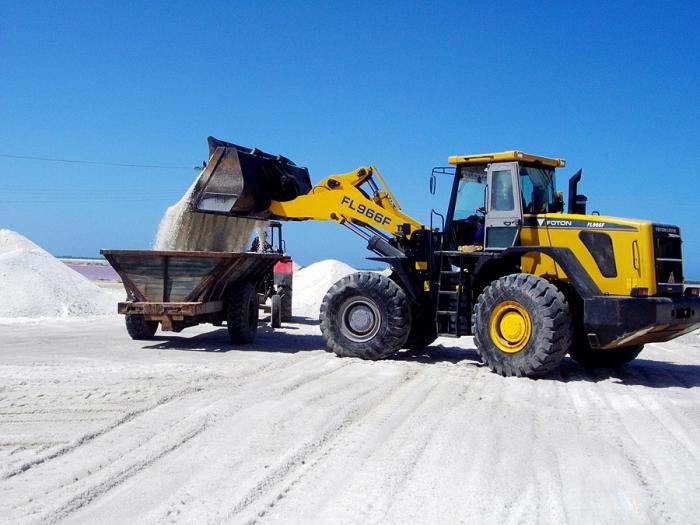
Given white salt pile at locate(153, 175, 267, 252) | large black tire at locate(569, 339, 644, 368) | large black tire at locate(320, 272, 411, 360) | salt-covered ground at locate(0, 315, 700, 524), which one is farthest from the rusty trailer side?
large black tire at locate(569, 339, 644, 368)

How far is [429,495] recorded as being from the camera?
443 centimetres

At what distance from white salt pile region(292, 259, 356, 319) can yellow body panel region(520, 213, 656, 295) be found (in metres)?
11.1

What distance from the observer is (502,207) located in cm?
923

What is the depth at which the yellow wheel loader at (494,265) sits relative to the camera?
8266 millimetres

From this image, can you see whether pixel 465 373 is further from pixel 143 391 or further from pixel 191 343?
pixel 191 343

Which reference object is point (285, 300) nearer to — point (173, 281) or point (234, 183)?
point (173, 281)

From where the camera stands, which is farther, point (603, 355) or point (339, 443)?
point (603, 355)

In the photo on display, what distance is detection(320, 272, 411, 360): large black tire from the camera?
32.0 ft

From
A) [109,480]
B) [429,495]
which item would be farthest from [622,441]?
[109,480]

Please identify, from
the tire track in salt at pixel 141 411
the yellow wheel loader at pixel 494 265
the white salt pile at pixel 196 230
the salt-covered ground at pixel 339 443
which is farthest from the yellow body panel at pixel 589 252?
the white salt pile at pixel 196 230

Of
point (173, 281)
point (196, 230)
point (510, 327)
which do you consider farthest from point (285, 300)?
point (510, 327)

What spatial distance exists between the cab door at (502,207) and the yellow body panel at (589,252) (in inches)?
5.9

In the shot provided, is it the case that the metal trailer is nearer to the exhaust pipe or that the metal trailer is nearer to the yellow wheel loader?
the yellow wheel loader

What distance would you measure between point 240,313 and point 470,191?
4.20m
